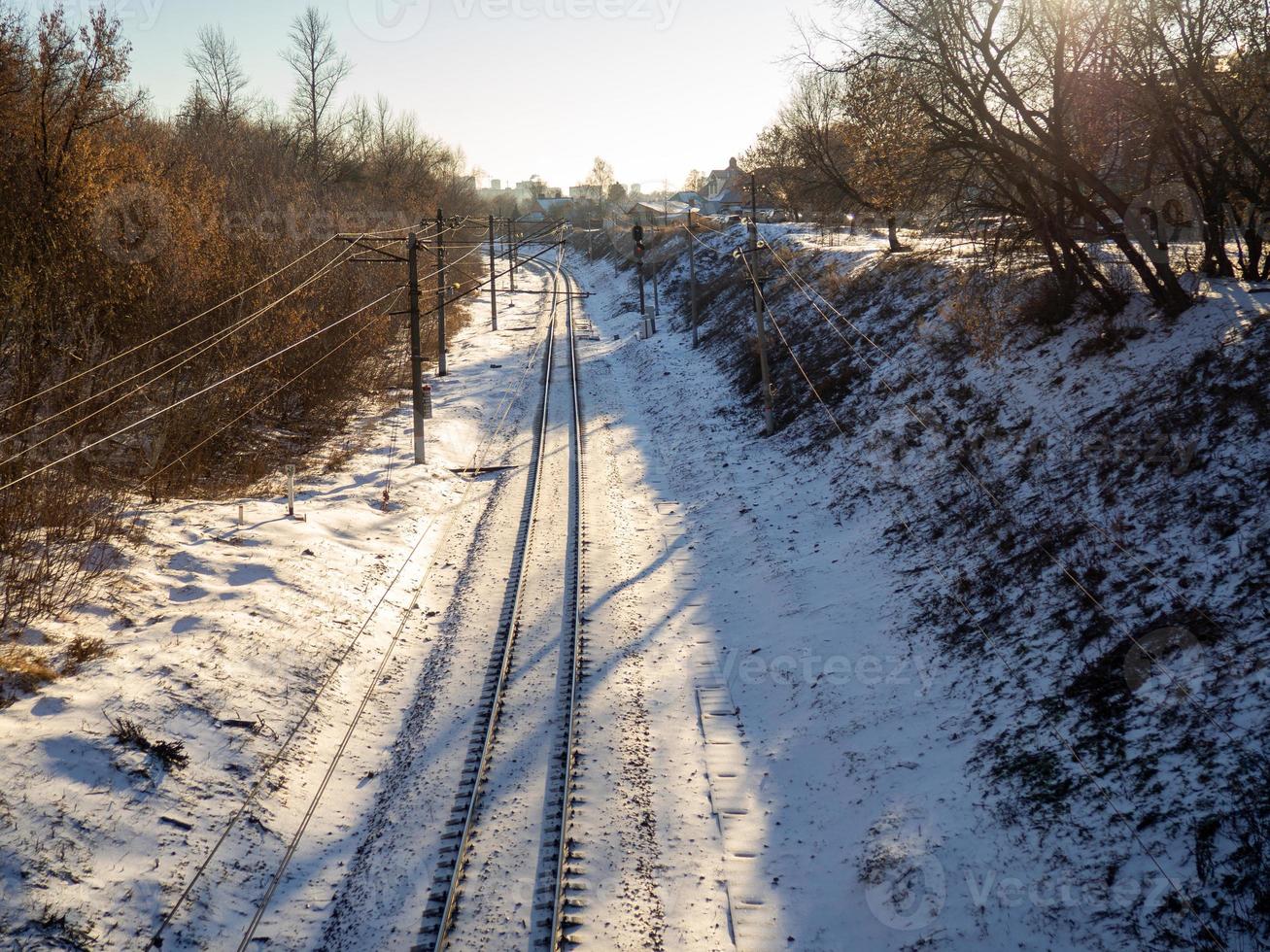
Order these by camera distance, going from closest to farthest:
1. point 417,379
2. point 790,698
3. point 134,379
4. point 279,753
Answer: point 279,753, point 790,698, point 134,379, point 417,379

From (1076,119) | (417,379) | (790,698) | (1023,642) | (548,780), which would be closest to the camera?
(548,780)

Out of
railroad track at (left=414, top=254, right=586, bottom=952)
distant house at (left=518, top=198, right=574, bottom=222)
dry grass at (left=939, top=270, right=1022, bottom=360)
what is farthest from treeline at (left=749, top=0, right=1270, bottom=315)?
distant house at (left=518, top=198, right=574, bottom=222)

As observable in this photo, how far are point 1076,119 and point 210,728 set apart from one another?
16.3 meters

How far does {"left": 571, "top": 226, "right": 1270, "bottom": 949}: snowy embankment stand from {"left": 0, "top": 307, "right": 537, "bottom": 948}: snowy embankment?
5026 mm

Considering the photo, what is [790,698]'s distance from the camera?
10969mm

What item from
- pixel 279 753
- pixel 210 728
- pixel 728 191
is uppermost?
pixel 728 191

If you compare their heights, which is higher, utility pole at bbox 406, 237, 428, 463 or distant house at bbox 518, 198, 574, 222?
distant house at bbox 518, 198, 574, 222

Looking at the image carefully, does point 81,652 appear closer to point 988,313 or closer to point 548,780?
point 548,780

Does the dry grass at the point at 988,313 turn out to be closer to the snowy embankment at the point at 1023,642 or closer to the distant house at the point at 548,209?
the snowy embankment at the point at 1023,642

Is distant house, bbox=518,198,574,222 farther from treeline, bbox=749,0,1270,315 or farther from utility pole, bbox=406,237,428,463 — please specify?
treeline, bbox=749,0,1270,315

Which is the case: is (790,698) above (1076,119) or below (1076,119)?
below

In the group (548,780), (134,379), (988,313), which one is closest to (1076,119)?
(988,313)

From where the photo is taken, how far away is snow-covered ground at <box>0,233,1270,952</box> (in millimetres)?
7000

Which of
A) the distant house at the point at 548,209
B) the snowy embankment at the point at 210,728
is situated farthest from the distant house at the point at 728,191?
the snowy embankment at the point at 210,728
